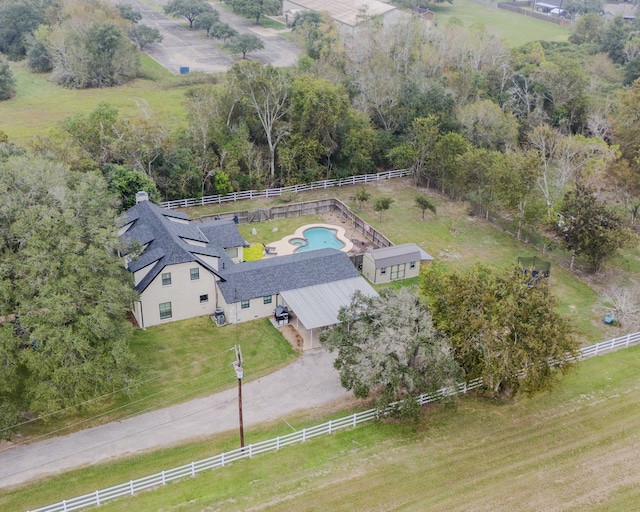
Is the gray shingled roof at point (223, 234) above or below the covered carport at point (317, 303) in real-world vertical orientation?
below

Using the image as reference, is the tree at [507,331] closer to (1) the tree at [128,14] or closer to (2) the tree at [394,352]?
(2) the tree at [394,352]

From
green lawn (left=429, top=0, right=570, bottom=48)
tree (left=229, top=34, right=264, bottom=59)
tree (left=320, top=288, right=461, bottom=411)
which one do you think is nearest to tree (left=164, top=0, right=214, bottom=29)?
tree (left=229, top=34, right=264, bottom=59)

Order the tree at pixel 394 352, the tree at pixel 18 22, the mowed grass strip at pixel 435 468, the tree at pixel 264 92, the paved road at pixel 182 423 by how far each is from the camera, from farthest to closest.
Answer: the tree at pixel 18 22 < the tree at pixel 264 92 < the tree at pixel 394 352 < the paved road at pixel 182 423 < the mowed grass strip at pixel 435 468

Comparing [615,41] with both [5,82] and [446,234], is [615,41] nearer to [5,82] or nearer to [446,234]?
[446,234]

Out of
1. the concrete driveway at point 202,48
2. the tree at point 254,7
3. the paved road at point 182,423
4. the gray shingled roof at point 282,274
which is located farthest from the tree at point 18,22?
the paved road at point 182,423

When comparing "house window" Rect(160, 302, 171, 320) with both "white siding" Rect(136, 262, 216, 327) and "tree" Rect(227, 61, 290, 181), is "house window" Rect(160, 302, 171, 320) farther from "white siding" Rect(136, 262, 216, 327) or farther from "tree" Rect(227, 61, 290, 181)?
"tree" Rect(227, 61, 290, 181)

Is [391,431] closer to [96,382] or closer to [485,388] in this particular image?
[485,388]
